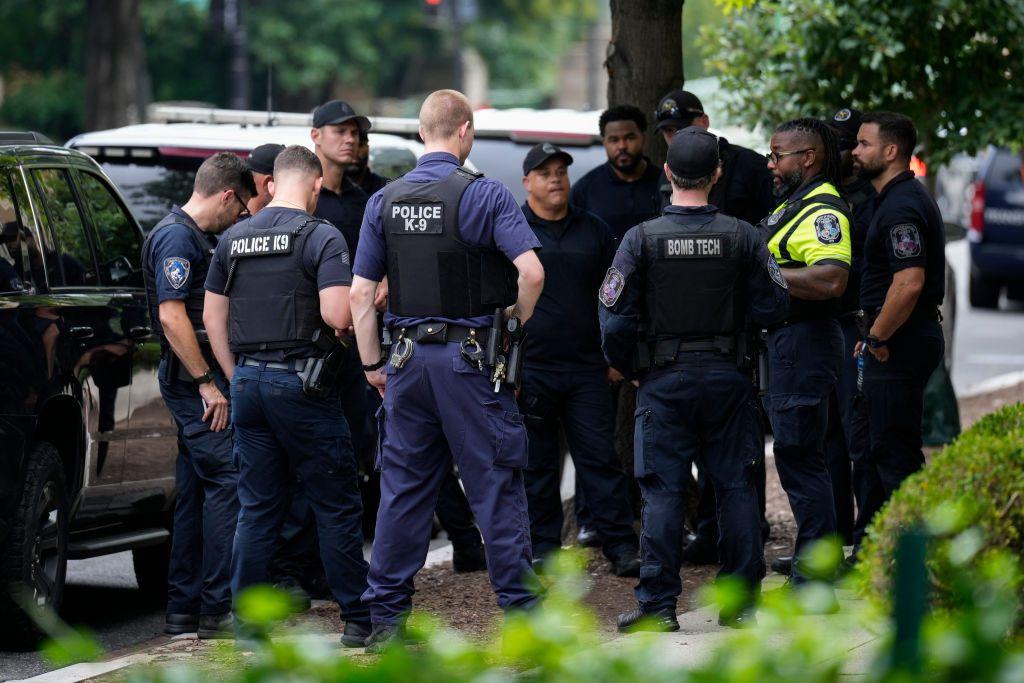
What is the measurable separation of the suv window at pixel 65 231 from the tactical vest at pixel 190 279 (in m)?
0.33

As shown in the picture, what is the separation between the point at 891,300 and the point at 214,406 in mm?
2728

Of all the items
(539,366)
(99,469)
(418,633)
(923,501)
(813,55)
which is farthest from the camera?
(813,55)

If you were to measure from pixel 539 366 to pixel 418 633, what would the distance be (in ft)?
15.3

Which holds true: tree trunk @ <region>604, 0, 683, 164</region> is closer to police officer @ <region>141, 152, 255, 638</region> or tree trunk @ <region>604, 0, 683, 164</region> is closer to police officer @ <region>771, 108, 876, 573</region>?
police officer @ <region>771, 108, 876, 573</region>

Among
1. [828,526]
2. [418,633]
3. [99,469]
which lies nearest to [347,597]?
[99,469]

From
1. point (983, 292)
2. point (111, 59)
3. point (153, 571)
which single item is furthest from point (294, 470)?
point (111, 59)

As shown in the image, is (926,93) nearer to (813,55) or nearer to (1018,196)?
(813,55)

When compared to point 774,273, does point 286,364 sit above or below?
below

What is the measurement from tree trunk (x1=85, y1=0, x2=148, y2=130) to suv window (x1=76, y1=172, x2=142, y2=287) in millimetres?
18785

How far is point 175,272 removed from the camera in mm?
6352

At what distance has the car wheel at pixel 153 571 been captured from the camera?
7719 mm

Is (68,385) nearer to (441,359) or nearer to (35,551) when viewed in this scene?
(35,551)

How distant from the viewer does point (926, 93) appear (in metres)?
10.5

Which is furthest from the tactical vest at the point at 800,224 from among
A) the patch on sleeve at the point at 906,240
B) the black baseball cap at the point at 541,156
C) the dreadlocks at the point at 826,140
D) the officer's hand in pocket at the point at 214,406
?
the officer's hand in pocket at the point at 214,406
